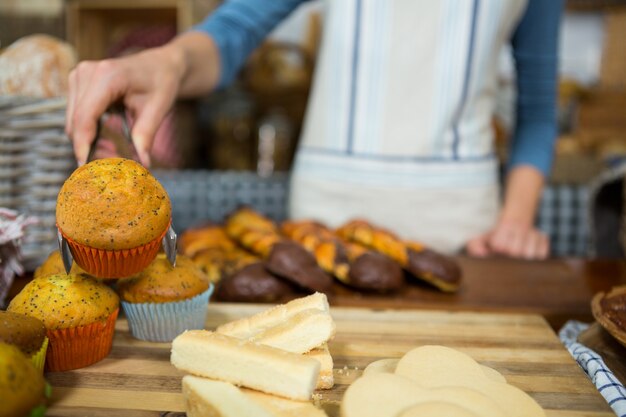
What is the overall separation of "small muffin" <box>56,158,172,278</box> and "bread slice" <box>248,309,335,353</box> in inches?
8.0

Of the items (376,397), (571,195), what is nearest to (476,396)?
(376,397)

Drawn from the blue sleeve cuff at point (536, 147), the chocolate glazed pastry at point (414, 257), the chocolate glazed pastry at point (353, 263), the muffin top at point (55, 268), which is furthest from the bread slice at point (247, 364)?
the blue sleeve cuff at point (536, 147)

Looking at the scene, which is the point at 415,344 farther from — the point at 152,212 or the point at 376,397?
the point at 152,212

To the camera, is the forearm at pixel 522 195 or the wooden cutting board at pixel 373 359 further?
the forearm at pixel 522 195

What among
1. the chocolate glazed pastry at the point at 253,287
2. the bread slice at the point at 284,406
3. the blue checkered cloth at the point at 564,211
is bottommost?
the blue checkered cloth at the point at 564,211

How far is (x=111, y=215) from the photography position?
30.2 inches

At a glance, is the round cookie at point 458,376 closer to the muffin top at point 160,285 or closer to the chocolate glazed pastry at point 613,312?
the chocolate glazed pastry at point 613,312

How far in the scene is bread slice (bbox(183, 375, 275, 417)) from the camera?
0.65 meters

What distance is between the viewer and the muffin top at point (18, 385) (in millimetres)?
581

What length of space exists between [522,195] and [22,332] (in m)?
1.52

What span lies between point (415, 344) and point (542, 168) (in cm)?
112

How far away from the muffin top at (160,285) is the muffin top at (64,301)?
0.06 meters

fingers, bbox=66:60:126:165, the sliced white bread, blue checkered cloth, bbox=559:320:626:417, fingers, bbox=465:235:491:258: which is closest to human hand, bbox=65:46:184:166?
fingers, bbox=66:60:126:165

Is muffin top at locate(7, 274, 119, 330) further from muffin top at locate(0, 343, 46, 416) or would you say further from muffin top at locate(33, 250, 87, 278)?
muffin top at locate(0, 343, 46, 416)
